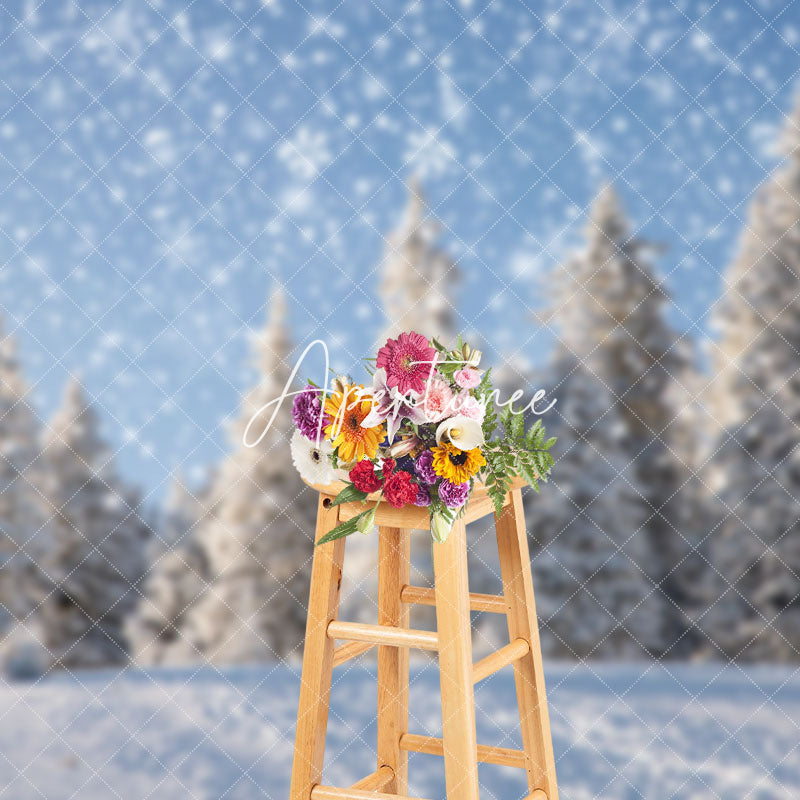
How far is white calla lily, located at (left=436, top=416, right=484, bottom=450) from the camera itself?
183 centimetres

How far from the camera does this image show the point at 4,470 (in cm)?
539

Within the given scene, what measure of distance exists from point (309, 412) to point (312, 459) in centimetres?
10

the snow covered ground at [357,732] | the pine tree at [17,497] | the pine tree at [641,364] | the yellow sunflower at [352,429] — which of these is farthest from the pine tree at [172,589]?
Answer: the yellow sunflower at [352,429]

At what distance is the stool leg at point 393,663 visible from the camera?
2.28m

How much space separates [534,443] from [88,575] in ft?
15.6

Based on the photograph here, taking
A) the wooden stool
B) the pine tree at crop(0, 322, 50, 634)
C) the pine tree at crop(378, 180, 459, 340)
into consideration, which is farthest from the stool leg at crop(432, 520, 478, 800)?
the pine tree at crop(0, 322, 50, 634)

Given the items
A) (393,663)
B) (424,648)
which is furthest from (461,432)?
(393,663)

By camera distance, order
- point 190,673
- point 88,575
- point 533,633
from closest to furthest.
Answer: point 533,633 < point 190,673 < point 88,575

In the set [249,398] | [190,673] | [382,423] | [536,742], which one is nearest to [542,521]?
[249,398]

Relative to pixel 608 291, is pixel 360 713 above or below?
below

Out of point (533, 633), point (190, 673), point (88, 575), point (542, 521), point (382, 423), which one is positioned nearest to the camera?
point (382, 423)

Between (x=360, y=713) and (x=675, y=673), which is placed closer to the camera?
(x=360, y=713)

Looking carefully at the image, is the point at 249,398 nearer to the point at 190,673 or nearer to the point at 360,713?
the point at 190,673

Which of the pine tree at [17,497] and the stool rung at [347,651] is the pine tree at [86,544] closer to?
the pine tree at [17,497]
